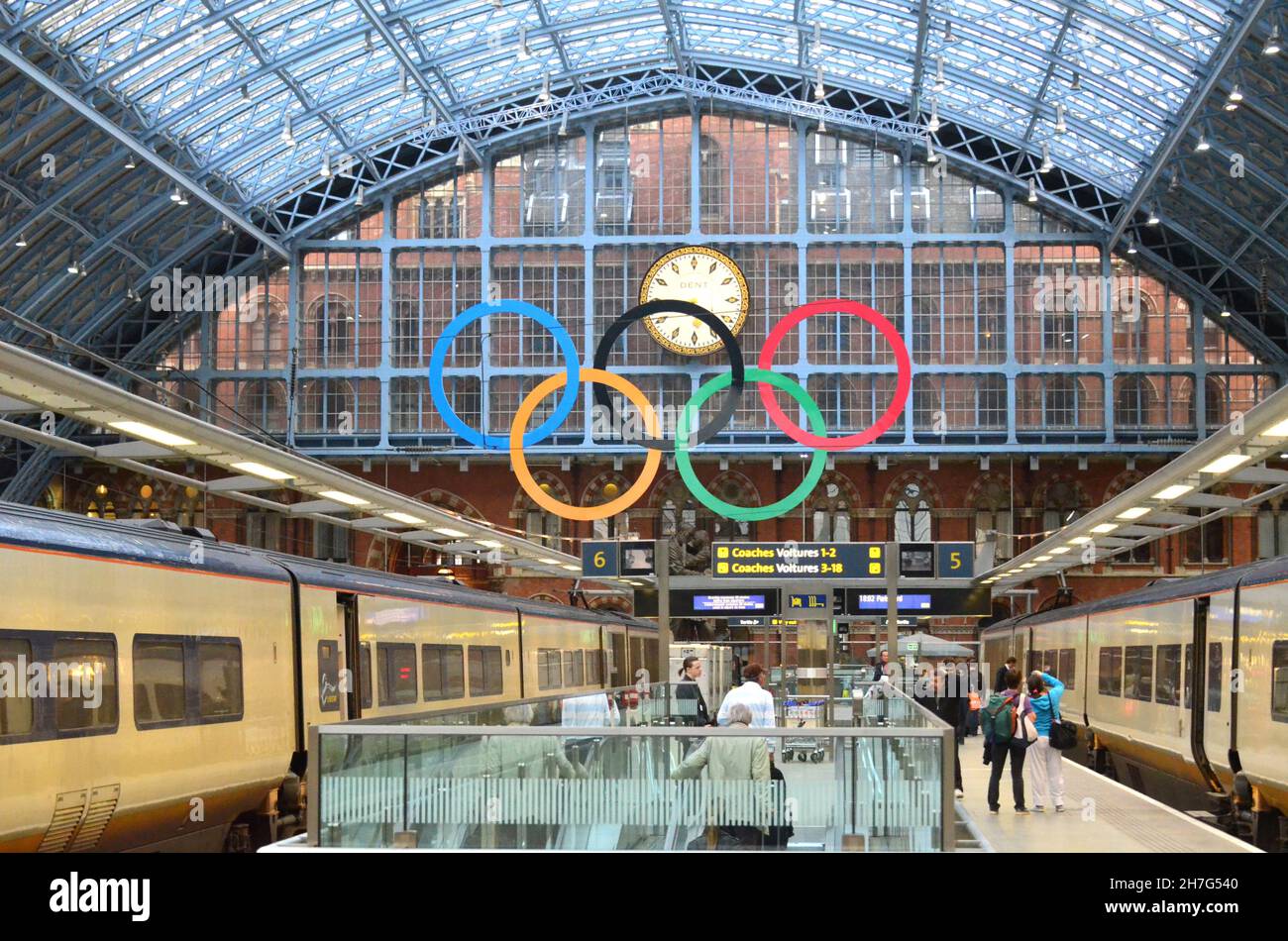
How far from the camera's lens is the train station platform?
49.9 ft

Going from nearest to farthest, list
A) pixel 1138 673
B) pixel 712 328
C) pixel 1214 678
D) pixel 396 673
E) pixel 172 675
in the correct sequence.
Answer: pixel 172 675 < pixel 1214 678 < pixel 396 673 < pixel 1138 673 < pixel 712 328

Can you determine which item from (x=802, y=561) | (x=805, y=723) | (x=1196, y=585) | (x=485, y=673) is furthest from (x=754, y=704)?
A: (x=802, y=561)

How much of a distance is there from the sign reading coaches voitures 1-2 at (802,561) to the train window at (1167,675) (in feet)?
27.5

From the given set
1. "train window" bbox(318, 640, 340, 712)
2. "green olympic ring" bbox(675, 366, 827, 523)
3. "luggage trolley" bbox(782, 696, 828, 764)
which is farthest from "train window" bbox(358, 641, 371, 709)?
"green olympic ring" bbox(675, 366, 827, 523)

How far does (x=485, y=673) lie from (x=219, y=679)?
36.9 ft

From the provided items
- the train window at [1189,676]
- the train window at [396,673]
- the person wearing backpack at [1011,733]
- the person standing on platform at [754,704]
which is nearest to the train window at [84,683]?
the person standing on platform at [754,704]

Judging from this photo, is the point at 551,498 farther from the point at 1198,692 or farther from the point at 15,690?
the point at 15,690

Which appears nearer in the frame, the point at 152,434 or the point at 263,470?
the point at 152,434

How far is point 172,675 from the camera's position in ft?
49.6

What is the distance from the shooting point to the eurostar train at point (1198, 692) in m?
17.9

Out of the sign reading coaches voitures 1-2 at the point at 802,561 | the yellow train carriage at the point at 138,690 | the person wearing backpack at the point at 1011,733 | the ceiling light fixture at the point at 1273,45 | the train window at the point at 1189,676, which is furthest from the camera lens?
the ceiling light fixture at the point at 1273,45

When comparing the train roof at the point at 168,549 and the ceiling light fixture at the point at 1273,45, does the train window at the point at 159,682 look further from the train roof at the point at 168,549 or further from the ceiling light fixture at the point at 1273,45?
the ceiling light fixture at the point at 1273,45
